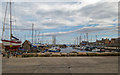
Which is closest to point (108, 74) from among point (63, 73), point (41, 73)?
point (63, 73)

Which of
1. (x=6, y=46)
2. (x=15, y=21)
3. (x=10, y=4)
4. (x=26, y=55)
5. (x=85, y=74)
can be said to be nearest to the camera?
(x=85, y=74)

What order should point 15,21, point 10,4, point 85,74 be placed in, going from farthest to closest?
point 15,21
point 10,4
point 85,74

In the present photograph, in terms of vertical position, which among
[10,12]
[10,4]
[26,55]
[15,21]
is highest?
[10,4]

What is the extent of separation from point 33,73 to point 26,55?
1239 cm

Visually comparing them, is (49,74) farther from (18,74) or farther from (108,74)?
(108,74)

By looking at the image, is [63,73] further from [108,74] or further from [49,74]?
[108,74]

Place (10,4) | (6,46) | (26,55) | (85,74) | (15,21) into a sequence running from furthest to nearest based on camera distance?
(6,46), (15,21), (10,4), (26,55), (85,74)

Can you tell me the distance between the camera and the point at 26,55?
21641 millimetres

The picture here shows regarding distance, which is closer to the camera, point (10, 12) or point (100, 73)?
point (100, 73)

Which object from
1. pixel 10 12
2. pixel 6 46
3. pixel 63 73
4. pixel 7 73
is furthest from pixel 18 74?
pixel 6 46

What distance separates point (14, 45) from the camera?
43.8 metres

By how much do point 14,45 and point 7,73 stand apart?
3621cm

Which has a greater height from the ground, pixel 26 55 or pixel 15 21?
→ pixel 15 21

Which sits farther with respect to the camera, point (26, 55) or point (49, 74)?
point (26, 55)
